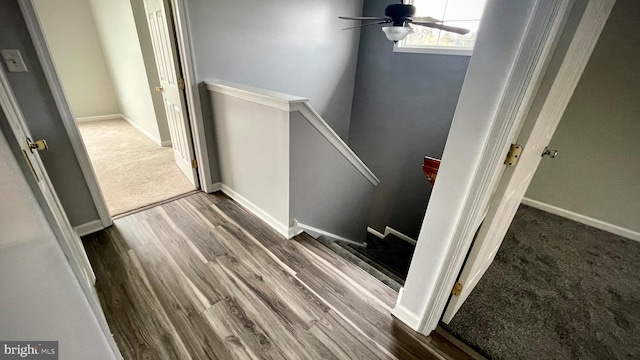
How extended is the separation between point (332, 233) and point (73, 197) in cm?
213

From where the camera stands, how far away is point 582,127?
Answer: 230 cm

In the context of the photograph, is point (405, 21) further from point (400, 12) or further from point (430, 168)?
point (430, 168)

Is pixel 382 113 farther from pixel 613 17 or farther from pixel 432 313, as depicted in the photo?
pixel 432 313

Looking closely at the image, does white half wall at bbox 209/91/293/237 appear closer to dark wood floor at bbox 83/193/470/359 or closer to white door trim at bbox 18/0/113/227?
dark wood floor at bbox 83/193/470/359

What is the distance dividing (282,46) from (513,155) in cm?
243

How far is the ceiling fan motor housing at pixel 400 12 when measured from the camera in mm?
1698

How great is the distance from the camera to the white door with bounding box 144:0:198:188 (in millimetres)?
2125

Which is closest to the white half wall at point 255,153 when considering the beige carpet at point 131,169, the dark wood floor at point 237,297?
the dark wood floor at point 237,297

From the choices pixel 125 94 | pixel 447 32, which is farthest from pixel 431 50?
pixel 125 94

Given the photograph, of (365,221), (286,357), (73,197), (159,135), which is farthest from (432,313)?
(159,135)

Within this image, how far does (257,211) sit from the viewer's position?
90.9 inches

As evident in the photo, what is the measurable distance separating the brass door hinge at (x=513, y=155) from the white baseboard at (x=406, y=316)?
0.93 meters

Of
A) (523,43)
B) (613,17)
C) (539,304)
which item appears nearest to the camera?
(523,43)

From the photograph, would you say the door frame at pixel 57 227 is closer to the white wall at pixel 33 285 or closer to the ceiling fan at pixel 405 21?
the white wall at pixel 33 285
